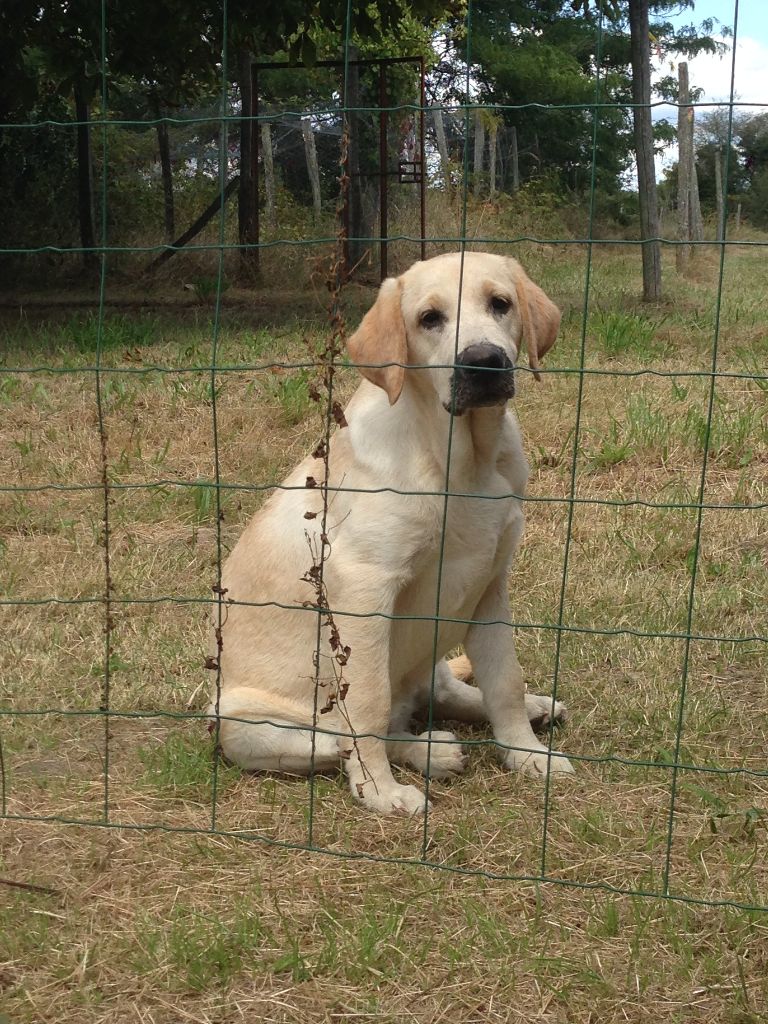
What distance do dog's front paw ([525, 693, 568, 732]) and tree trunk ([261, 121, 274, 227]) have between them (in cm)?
1228

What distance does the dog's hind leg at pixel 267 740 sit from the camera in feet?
10.2

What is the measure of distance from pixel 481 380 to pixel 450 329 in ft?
0.63

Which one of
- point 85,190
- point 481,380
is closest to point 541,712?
point 481,380

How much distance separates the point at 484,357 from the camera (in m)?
2.88

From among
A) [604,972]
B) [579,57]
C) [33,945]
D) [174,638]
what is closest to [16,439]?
[174,638]

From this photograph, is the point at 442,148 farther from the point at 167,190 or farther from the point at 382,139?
the point at 382,139

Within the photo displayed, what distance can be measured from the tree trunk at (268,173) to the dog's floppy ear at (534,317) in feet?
40.0

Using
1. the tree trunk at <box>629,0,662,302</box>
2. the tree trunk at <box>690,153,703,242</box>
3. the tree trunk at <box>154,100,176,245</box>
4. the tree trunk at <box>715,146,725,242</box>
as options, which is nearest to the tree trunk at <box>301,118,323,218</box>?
the tree trunk at <box>154,100,176,245</box>

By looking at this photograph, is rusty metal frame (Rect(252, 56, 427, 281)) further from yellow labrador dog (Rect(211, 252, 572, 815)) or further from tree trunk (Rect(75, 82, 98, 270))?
yellow labrador dog (Rect(211, 252, 572, 815))

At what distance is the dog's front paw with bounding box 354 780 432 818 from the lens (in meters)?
2.98

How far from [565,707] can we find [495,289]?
1.30 metres

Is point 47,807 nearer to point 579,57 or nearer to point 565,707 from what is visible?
point 565,707

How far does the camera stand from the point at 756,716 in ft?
11.5

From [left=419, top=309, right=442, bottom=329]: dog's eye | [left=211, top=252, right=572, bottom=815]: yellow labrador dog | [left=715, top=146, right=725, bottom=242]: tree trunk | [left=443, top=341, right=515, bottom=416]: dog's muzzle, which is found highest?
[left=715, top=146, right=725, bottom=242]: tree trunk
